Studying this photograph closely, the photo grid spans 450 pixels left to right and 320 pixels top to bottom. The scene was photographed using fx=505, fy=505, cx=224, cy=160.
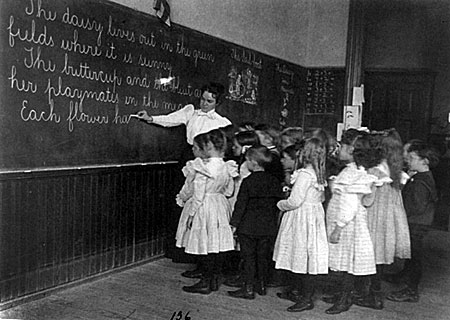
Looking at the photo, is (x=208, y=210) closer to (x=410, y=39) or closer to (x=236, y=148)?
(x=236, y=148)

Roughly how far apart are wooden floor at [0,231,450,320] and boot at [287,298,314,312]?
0.03 m

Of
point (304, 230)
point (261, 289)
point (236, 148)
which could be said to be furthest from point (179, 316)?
point (236, 148)

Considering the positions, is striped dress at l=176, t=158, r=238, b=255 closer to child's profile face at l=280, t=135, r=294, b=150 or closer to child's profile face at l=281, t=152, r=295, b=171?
child's profile face at l=281, t=152, r=295, b=171

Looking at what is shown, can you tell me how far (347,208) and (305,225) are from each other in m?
0.22

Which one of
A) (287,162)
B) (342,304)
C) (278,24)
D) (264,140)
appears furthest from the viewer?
(278,24)

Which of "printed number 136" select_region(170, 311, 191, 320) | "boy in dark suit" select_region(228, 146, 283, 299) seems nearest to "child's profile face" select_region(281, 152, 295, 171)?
"boy in dark suit" select_region(228, 146, 283, 299)

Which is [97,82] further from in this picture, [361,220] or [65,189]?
[361,220]

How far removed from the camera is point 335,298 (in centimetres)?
262

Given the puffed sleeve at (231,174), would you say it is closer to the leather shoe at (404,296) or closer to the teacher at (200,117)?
the teacher at (200,117)

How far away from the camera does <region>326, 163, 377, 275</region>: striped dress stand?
2422 millimetres

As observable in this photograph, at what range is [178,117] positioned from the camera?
3.36 m

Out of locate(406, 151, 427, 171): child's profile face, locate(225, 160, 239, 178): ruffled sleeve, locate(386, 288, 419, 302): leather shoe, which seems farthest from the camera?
locate(225, 160, 239, 178): ruffled sleeve

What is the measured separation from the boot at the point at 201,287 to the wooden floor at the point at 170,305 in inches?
1.5

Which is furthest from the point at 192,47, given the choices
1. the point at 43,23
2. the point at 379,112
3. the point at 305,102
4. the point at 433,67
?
the point at 379,112
